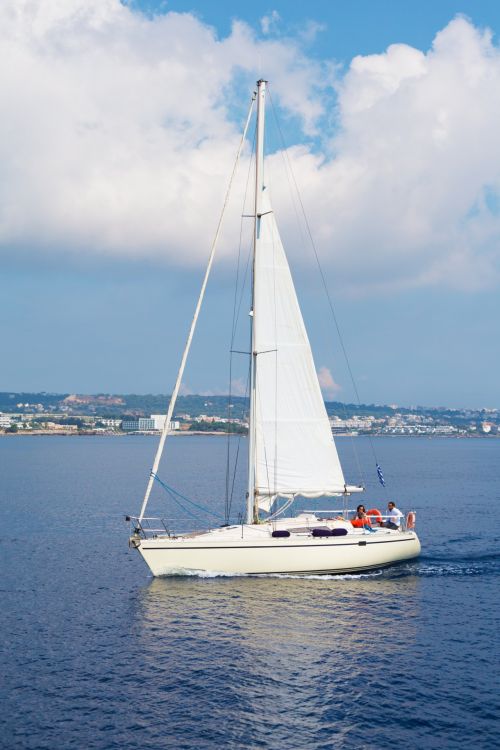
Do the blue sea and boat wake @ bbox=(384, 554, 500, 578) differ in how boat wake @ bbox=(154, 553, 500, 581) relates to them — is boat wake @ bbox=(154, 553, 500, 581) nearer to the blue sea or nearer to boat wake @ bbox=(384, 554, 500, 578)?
boat wake @ bbox=(384, 554, 500, 578)

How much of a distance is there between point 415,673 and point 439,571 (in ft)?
46.6

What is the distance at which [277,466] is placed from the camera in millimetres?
34906

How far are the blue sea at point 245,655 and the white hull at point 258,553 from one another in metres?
0.65

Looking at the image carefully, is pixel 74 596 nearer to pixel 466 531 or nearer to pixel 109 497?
pixel 466 531

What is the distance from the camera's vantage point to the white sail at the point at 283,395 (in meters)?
34.4

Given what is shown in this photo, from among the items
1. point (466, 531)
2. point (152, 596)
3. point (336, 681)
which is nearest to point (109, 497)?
point (466, 531)

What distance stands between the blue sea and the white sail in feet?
16.2

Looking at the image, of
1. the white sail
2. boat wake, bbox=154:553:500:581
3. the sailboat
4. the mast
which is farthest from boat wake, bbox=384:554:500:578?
the mast

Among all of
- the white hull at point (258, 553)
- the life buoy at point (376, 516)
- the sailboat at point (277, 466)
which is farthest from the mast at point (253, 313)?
the life buoy at point (376, 516)

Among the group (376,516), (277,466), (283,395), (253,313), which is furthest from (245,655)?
(253,313)

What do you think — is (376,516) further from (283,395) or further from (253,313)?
(253,313)

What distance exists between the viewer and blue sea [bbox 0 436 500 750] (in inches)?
733

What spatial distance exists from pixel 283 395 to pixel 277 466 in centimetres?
352

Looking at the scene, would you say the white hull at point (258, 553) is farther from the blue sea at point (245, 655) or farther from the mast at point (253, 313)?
the mast at point (253, 313)
